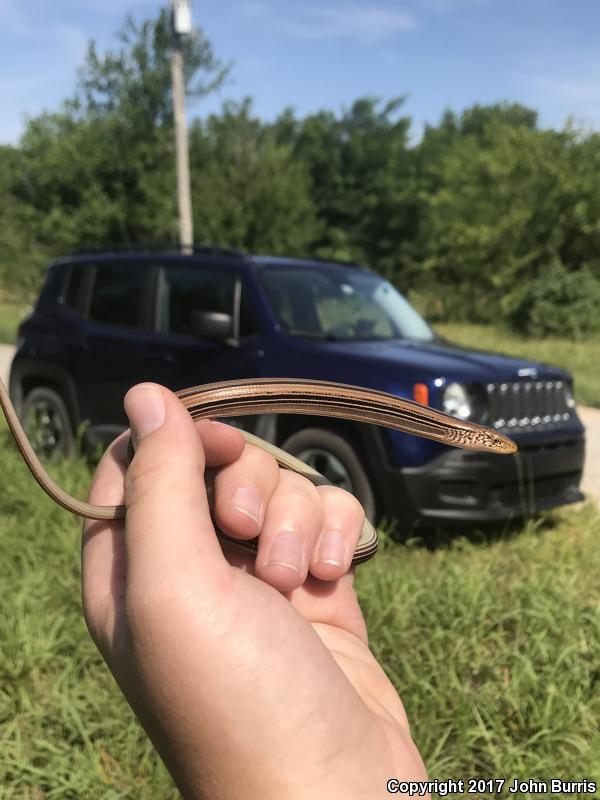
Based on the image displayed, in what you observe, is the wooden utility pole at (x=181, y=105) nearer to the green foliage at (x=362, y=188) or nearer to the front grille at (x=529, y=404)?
the front grille at (x=529, y=404)

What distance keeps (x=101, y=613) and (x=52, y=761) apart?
68.5 inches

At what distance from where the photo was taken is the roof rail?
5.69m

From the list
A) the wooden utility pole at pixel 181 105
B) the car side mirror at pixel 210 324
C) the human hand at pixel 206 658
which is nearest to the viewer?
the human hand at pixel 206 658

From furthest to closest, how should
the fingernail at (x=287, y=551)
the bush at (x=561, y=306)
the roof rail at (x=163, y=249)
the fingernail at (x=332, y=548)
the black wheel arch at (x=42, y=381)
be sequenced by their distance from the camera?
the bush at (x=561, y=306)
the black wheel arch at (x=42, y=381)
the roof rail at (x=163, y=249)
the fingernail at (x=332, y=548)
the fingernail at (x=287, y=551)

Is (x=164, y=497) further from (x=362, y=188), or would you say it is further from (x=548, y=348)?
(x=362, y=188)

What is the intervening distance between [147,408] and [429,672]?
2.18 meters

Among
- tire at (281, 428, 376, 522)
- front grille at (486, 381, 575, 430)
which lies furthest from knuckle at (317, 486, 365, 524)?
front grille at (486, 381, 575, 430)

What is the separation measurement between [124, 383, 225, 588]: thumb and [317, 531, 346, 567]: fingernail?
0.35 meters

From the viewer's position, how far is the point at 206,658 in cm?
94

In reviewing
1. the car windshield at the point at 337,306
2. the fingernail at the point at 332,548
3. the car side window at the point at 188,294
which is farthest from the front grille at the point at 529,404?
the fingernail at the point at 332,548

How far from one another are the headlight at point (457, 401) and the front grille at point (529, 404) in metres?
0.15

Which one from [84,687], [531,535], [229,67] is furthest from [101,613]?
[229,67]

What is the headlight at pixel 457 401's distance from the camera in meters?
4.09

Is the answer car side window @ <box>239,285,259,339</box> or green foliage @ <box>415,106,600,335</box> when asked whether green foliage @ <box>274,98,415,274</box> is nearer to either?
green foliage @ <box>415,106,600,335</box>
